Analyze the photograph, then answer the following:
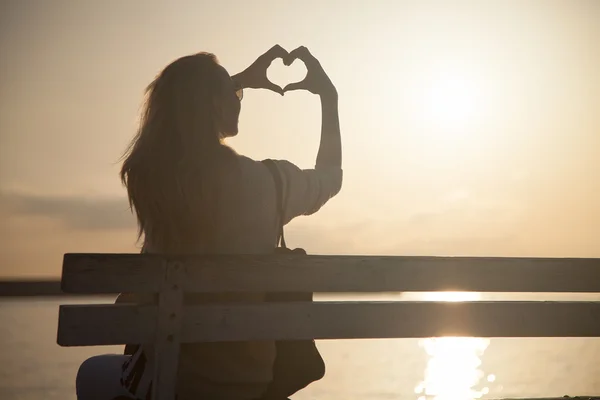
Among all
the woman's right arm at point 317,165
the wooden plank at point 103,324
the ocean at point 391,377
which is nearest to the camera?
the wooden plank at point 103,324

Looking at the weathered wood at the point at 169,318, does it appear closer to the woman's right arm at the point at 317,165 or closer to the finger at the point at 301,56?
the woman's right arm at the point at 317,165

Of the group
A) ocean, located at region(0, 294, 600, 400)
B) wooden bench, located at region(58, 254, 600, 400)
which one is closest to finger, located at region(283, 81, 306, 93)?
wooden bench, located at region(58, 254, 600, 400)

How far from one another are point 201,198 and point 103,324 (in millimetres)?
677

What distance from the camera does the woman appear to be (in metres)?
3.29

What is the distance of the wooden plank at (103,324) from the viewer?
2.96 metres

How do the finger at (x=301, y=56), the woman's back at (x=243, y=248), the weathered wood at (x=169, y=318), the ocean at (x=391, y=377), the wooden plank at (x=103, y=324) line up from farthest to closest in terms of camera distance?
1. the ocean at (x=391, y=377)
2. the finger at (x=301, y=56)
3. the woman's back at (x=243, y=248)
4. the weathered wood at (x=169, y=318)
5. the wooden plank at (x=103, y=324)

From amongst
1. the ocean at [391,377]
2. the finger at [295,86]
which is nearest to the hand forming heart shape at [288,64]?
the finger at [295,86]

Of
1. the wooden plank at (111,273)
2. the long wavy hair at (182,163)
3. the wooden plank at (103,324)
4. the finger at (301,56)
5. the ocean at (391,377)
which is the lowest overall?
the wooden plank at (103,324)

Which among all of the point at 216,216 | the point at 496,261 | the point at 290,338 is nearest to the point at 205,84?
the point at 216,216

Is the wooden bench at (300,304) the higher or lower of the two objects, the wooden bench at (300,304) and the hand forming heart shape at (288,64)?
the lower

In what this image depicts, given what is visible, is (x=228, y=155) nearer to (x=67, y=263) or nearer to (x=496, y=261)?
(x=67, y=263)

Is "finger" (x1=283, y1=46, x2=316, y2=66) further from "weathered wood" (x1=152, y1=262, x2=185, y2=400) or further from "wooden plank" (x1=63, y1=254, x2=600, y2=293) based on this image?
"weathered wood" (x1=152, y1=262, x2=185, y2=400)

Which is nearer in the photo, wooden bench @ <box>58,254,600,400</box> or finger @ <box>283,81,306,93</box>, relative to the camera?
wooden bench @ <box>58,254,600,400</box>

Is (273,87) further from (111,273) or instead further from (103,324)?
(103,324)
